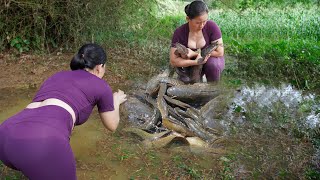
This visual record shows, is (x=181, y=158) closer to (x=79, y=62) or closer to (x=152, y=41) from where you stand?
(x=79, y=62)

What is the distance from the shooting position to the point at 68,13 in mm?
5957

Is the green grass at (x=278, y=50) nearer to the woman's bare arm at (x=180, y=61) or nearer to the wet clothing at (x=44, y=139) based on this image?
the woman's bare arm at (x=180, y=61)

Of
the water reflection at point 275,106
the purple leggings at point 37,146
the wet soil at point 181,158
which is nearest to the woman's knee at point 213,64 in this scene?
the water reflection at point 275,106

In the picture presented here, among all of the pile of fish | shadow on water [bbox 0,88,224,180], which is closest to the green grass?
the pile of fish

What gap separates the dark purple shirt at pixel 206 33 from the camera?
409cm

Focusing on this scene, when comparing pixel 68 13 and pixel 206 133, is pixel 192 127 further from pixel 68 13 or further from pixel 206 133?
pixel 68 13

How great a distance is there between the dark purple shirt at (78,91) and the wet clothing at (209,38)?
206 centimetres

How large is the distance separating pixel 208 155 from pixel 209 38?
1.51 metres

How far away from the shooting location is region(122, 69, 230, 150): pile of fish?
344 centimetres

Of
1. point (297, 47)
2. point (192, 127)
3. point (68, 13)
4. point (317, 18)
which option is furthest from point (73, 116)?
point (317, 18)

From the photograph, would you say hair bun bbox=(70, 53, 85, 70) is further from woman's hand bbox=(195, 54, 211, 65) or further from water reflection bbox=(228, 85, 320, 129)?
water reflection bbox=(228, 85, 320, 129)

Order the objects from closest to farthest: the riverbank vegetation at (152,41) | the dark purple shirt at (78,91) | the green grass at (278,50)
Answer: the dark purple shirt at (78,91) < the riverbank vegetation at (152,41) < the green grass at (278,50)

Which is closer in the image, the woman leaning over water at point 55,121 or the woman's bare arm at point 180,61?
the woman leaning over water at point 55,121

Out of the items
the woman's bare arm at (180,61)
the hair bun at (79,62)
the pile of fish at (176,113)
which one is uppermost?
the hair bun at (79,62)
